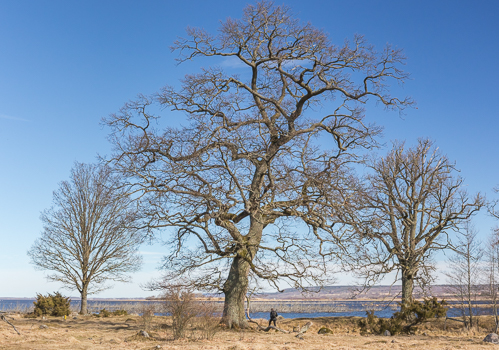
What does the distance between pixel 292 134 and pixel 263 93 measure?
3.17 meters

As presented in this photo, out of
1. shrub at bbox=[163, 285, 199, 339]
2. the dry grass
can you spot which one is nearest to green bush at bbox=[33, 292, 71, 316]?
the dry grass

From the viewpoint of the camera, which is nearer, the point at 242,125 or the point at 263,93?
the point at 242,125

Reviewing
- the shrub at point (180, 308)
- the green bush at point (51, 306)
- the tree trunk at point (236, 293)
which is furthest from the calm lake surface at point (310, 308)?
the green bush at point (51, 306)

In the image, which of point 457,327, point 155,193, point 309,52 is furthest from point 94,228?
point 457,327

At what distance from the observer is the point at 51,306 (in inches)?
958

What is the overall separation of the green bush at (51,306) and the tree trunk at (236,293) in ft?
41.4

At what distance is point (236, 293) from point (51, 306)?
1382 cm

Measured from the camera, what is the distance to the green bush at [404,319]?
17781 mm

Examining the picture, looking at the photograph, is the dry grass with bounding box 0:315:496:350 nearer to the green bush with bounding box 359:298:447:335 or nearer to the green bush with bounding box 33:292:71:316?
the green bush with bounding box 359:298:447:335

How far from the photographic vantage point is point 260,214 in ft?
54.7

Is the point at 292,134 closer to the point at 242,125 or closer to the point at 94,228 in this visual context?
the point at 242,125

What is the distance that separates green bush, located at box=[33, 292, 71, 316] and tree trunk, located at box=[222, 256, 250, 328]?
12.6 metres

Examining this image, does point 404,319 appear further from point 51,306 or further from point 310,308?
point 310,308

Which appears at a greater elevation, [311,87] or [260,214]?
[311,87]
